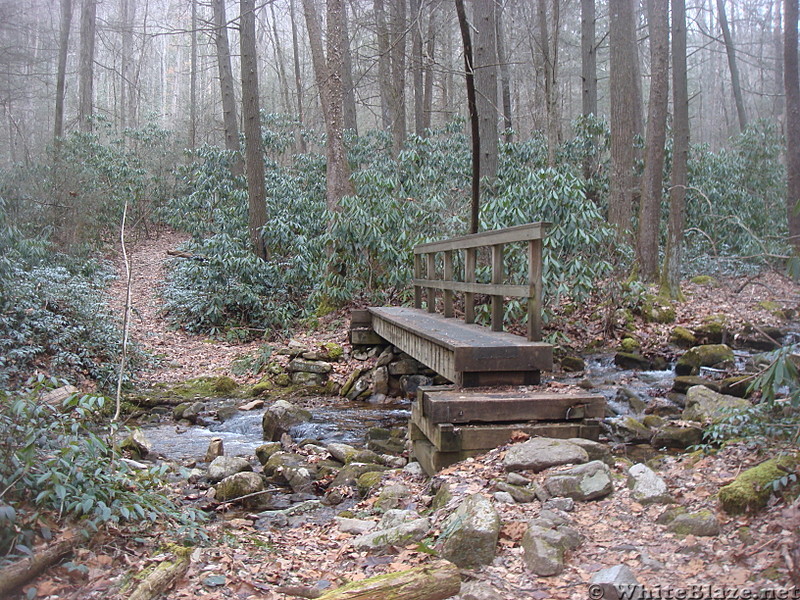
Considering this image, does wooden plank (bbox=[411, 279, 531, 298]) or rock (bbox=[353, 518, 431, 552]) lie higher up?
wooden plank (bbox=[411, 279, 531, 298])

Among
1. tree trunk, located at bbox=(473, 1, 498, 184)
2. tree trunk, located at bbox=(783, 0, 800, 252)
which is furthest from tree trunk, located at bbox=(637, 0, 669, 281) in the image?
tree trunk, located at bbox=(783, 0, 800, 252)

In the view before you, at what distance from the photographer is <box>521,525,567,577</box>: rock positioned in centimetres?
332

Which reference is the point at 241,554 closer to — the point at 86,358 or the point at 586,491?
the point at 586,491

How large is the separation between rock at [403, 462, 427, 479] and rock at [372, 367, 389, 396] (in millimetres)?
3764

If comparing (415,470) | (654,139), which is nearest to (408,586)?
(415,470)

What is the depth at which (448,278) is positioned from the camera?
8812 mm

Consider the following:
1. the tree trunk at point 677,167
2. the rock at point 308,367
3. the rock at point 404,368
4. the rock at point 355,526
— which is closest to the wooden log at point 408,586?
the rock at point 355,526

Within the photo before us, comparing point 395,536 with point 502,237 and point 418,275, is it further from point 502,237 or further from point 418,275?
point 418,275

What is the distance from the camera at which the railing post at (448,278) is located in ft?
28.9

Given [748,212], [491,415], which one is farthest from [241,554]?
[748,212]

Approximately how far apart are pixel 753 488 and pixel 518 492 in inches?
53.4

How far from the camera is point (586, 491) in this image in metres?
4.20

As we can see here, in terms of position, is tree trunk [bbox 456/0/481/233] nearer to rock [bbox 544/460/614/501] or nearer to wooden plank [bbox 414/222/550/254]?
wooden plank [bbox 414/222/550/254]

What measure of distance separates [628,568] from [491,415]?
237cm
